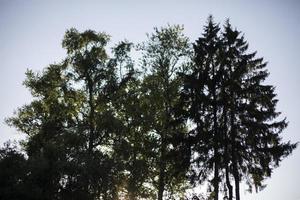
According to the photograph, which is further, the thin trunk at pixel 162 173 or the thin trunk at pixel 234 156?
the thin trunk at pixel 162 173

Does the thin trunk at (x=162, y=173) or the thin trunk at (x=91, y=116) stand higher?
the thin trunk at (x=91, y=116)

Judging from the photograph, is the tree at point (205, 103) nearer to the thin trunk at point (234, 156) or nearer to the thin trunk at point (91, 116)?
the thin trunk at point (234, 156)

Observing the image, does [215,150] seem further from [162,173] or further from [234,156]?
[162,173]

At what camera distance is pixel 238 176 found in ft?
92.9

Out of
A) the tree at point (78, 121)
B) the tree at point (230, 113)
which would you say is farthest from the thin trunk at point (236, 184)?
the tree at point (78, 121)

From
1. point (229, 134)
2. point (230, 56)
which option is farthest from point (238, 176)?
point (230, 56)

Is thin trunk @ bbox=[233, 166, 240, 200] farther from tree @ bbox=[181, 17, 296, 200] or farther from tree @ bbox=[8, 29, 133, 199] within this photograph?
tree @ bbox=[8, 29, 133, 199]

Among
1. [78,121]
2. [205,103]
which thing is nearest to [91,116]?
[78,121]

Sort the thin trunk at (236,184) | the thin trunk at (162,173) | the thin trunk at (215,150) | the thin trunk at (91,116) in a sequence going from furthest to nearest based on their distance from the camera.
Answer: the thin trunk at (91,116), the thin trunk at (162,173), the thin trunk at (215,150), the thin trunk at (236,184)

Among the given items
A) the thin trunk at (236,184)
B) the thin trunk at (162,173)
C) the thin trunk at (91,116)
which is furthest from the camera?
the thin trunk at (91,116)

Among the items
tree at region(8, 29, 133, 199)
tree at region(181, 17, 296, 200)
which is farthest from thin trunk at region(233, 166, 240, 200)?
tree at region(8, 29, 133, 199)

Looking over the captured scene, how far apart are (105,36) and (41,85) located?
6.69 m

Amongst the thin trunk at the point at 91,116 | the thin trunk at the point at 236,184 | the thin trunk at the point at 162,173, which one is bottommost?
the thin trunk at the point at 236,184

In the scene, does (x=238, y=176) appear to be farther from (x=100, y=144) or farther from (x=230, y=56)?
(x=100, y=144)
